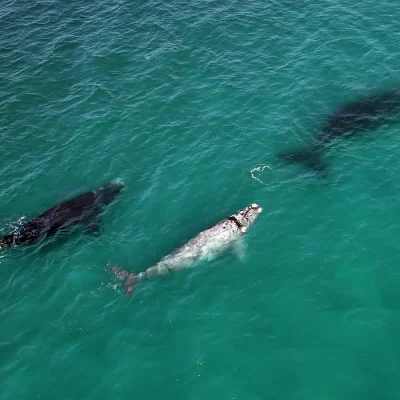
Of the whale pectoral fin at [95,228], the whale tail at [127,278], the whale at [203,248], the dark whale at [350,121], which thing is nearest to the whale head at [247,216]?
the whale at [203,248]

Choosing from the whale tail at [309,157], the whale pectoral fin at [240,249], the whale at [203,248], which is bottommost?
the whale pectoral fin at [240,249]

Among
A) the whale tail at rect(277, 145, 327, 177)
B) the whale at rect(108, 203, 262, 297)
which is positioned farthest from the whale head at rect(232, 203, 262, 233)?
the whale tail at rect(277, 145, 327, 177)

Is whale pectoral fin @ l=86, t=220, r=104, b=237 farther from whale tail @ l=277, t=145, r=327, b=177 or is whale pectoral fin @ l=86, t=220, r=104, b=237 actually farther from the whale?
whale tail @ l=277, t=145, r=327, b=177

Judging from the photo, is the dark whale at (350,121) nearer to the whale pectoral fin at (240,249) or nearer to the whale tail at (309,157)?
the whale tail at (309,157)

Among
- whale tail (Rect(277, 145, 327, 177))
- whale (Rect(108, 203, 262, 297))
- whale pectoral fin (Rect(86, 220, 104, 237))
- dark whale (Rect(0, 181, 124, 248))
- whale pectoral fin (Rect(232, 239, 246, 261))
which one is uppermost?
dark whale (Rect(0, 181, 124, 248))

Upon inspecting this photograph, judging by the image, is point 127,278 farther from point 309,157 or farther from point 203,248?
point 309,157

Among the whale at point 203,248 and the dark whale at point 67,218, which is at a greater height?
the dark whale at point 67,218
